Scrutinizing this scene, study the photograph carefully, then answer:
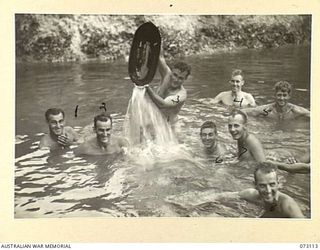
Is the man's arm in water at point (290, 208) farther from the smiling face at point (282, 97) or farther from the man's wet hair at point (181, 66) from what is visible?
the man's wet hair at point (181, 66)

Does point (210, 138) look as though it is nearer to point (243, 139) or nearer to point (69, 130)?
point (243, 139)

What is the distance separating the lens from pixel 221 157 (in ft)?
4.22

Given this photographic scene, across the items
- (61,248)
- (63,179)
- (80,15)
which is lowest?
(61,248)

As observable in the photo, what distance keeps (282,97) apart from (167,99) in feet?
0.93

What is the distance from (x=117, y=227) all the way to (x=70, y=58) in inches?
16.9

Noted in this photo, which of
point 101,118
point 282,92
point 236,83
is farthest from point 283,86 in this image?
point 101,118

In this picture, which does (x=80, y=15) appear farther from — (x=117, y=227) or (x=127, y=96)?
(x=117, y=227)

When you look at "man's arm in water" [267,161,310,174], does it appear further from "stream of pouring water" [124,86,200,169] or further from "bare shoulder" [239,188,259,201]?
"stream of pouring water" [124,86,200,169]

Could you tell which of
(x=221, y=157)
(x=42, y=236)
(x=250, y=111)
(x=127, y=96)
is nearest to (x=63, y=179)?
(x=42, y=236)

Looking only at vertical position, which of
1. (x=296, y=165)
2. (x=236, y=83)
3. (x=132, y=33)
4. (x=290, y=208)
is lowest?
(x=290, y=208)

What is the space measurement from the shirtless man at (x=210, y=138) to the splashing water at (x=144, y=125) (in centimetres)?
7

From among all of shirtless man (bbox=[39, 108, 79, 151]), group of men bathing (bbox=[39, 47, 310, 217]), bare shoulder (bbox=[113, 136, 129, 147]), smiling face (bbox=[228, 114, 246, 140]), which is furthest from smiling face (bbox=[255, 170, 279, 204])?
shirtless man (bbox=[39, 108, 79, 151])

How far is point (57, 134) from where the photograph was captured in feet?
4.19

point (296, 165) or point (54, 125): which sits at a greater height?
point (54, 125)
